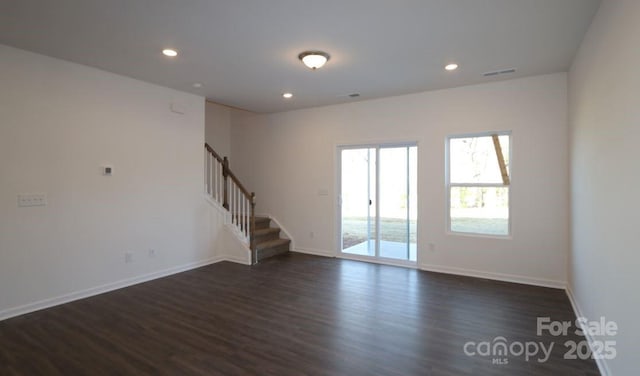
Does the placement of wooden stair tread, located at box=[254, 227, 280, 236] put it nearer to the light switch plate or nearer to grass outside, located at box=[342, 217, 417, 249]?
grass outside, located at box=[342, 217, 417, 249]

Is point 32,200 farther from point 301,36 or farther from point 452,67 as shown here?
point 452,67

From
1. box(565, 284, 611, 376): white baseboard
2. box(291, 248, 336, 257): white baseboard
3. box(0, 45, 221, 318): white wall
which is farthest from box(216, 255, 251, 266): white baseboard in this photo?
box(565, 284, 611, 376): white baseboard

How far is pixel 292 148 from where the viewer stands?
6555mm

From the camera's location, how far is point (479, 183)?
4820 millimetres

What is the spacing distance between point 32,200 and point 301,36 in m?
3.49

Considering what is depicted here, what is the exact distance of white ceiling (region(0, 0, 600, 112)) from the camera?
2.63 m

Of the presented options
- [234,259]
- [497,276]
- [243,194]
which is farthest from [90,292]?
[497,276]

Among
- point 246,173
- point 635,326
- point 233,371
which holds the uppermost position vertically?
point 246,173

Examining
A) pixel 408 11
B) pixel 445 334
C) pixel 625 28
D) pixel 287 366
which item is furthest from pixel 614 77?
pixel 287 366

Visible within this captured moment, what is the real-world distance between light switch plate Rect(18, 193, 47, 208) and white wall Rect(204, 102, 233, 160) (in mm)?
3687

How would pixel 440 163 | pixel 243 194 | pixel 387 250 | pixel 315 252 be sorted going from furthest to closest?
pixel 315 252
pixel 243 194
pixel 387 250
pixel 440 163

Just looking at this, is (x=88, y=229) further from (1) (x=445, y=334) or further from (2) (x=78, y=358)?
(1) (x=445, y=334)

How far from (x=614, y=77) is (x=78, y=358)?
15.2ft

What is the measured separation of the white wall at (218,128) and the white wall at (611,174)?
6455mm
